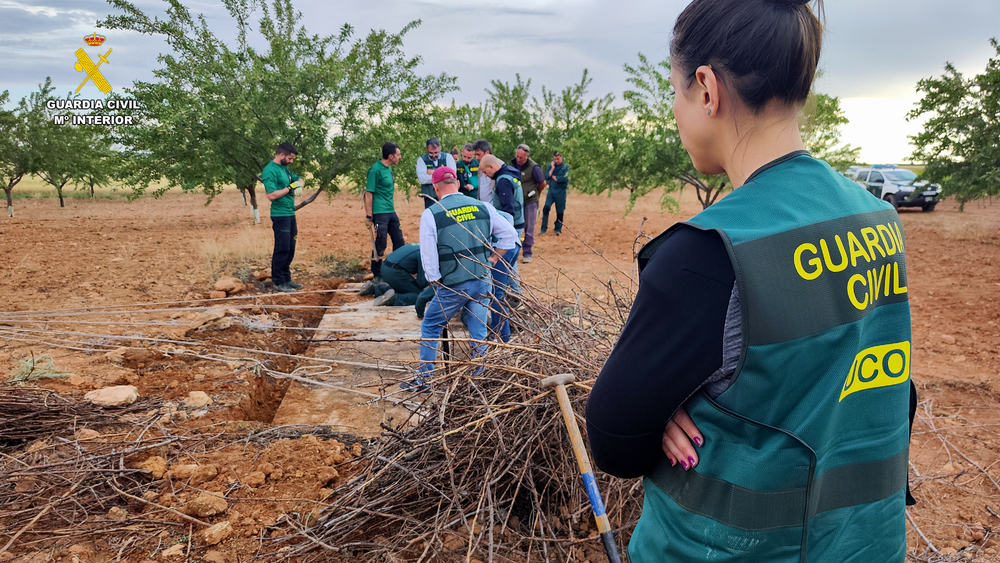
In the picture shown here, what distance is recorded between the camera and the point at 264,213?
2264 centimetres

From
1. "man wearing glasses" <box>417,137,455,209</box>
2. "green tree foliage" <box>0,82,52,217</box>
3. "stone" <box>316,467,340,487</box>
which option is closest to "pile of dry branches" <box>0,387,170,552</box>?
"stone" <box>316,467,340,487</box>

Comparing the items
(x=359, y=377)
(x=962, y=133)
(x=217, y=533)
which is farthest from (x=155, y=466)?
(x=962, y=133)

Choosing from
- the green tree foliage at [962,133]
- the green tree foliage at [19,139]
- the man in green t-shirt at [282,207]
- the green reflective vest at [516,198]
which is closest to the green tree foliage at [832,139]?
the green tree foliage at [962,133]

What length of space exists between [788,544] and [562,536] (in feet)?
5.87

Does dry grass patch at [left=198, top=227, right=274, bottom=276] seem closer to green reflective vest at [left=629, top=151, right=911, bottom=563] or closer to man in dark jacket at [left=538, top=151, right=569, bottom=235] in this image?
man in dark jacket at [left=538, top=151, right=569, bottom=235]

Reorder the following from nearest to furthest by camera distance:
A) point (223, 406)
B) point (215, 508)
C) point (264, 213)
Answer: point (215, 508) → point (223, 406) → point (264, 213)

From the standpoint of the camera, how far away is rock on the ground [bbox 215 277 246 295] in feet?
26.1

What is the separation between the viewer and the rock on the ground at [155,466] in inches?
127

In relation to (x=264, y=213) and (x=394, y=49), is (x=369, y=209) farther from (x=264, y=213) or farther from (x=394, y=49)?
(x=264, y=213)

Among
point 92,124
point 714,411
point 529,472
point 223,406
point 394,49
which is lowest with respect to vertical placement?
point 223,406

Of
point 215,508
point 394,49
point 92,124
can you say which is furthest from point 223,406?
point 92,124

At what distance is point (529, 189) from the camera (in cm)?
1095

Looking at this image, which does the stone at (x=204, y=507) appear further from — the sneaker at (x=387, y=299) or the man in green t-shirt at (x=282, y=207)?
the man in green t-shirt at (x=282, y=207)

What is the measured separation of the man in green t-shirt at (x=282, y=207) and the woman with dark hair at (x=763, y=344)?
7530mm
